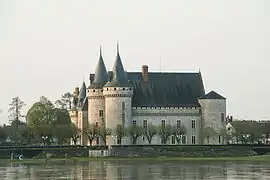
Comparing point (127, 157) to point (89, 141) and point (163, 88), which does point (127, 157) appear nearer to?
point (89, 141)

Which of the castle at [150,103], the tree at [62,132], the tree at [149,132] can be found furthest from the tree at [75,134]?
the tree at [149,132]

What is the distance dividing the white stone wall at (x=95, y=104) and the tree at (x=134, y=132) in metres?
5.08

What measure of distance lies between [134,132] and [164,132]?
4743mm

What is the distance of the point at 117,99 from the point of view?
10844 cm

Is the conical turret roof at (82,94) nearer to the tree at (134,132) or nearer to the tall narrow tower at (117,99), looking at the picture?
the tall narrow tower at (117,99)

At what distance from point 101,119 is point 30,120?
1290 cm

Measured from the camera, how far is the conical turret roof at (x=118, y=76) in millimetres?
107688

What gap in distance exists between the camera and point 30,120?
117m

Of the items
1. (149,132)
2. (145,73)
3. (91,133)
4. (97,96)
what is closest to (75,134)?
(91,133)

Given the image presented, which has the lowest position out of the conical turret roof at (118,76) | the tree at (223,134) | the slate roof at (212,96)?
the tree at (223,134)

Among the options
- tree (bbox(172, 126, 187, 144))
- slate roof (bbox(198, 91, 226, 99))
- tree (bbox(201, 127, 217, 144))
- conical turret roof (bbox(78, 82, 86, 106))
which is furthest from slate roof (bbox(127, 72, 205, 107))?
conical turret roof (bbox(78, 82, 86, 106))

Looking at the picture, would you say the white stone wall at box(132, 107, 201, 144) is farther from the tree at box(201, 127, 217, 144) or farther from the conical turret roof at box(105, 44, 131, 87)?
the conical turret roof at box(105, 44, 131, 87)

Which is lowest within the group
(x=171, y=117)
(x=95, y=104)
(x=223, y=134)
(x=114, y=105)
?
(x=223, y=134)

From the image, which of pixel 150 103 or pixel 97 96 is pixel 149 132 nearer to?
pixel 150 103
